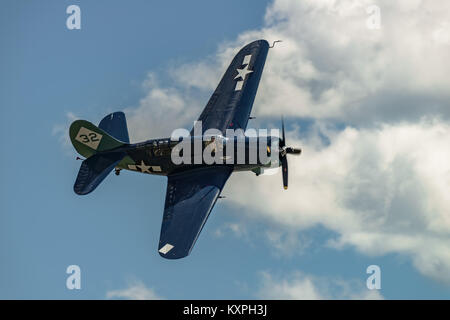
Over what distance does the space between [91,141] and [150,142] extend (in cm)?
305

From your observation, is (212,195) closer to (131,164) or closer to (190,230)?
(190,230)

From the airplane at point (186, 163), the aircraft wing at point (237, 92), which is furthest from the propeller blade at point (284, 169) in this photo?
the aircraft wing at point (237, 92)

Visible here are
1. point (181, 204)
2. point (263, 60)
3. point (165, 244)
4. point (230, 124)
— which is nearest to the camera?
point (165, 244)

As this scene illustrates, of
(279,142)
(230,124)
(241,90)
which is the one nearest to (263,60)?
(241,90)

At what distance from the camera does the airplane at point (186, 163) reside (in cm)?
2739

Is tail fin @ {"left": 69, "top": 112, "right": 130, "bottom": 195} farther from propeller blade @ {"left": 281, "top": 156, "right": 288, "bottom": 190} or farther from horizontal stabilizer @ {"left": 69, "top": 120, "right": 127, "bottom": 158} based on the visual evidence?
propeller blade @ {"left": 281, "top": 156, "right": 288, "bottom": 190}

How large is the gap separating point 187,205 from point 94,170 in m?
5.43

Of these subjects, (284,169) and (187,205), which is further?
(284,169)

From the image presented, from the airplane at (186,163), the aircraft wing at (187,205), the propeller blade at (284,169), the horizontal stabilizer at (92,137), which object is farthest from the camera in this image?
the horizontal stabilizer at (92,137)

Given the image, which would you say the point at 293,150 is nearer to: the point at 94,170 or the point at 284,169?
the point at 284,169

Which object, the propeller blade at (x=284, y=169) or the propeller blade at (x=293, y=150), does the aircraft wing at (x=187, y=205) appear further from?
the propeller blade at (x=293, y=150)

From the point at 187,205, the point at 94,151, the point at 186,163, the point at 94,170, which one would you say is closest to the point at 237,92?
the point at 186,163

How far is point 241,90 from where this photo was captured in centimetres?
3369

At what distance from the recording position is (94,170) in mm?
29875
